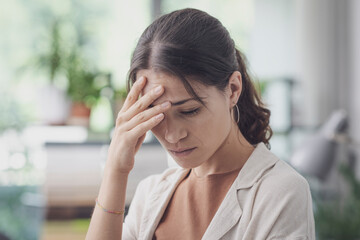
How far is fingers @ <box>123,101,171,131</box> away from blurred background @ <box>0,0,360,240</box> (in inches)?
97.9

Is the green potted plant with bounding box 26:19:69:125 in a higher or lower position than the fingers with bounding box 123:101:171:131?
lower

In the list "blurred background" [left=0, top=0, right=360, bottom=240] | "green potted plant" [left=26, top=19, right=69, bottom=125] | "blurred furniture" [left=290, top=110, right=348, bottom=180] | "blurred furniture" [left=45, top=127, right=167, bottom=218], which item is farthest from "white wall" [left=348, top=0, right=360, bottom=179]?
"green potted plant" [left=26, top=19, right=69, bottom=125]

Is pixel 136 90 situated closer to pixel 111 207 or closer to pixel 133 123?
pixel 133 123

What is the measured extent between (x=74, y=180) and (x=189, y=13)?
9.27 ft

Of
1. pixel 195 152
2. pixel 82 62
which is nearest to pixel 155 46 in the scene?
pixel 195 152

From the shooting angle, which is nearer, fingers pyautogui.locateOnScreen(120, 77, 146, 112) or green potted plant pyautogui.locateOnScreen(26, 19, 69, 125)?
fingers pyautogui.locateOnScreen(120, 77, 146, 112)

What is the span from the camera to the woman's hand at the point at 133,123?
43.2 inches

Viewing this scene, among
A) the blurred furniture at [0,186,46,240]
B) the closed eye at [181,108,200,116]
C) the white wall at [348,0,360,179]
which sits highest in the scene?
the closed eye at [181,108,200,116]

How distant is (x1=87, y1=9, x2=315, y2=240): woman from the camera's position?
1.08m

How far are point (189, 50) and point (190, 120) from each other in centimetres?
15

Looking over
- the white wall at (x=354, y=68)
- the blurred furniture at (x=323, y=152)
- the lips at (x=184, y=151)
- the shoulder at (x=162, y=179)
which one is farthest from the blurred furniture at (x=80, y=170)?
the lips at (x=184, y=151)

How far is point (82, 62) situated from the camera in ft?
13.1

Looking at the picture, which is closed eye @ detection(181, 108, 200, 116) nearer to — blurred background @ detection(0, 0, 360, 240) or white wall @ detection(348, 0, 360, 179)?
blurred background @ detection(0, 0, 360, 240)

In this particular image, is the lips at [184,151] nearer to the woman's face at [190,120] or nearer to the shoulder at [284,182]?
the woman's face at [190,120]
